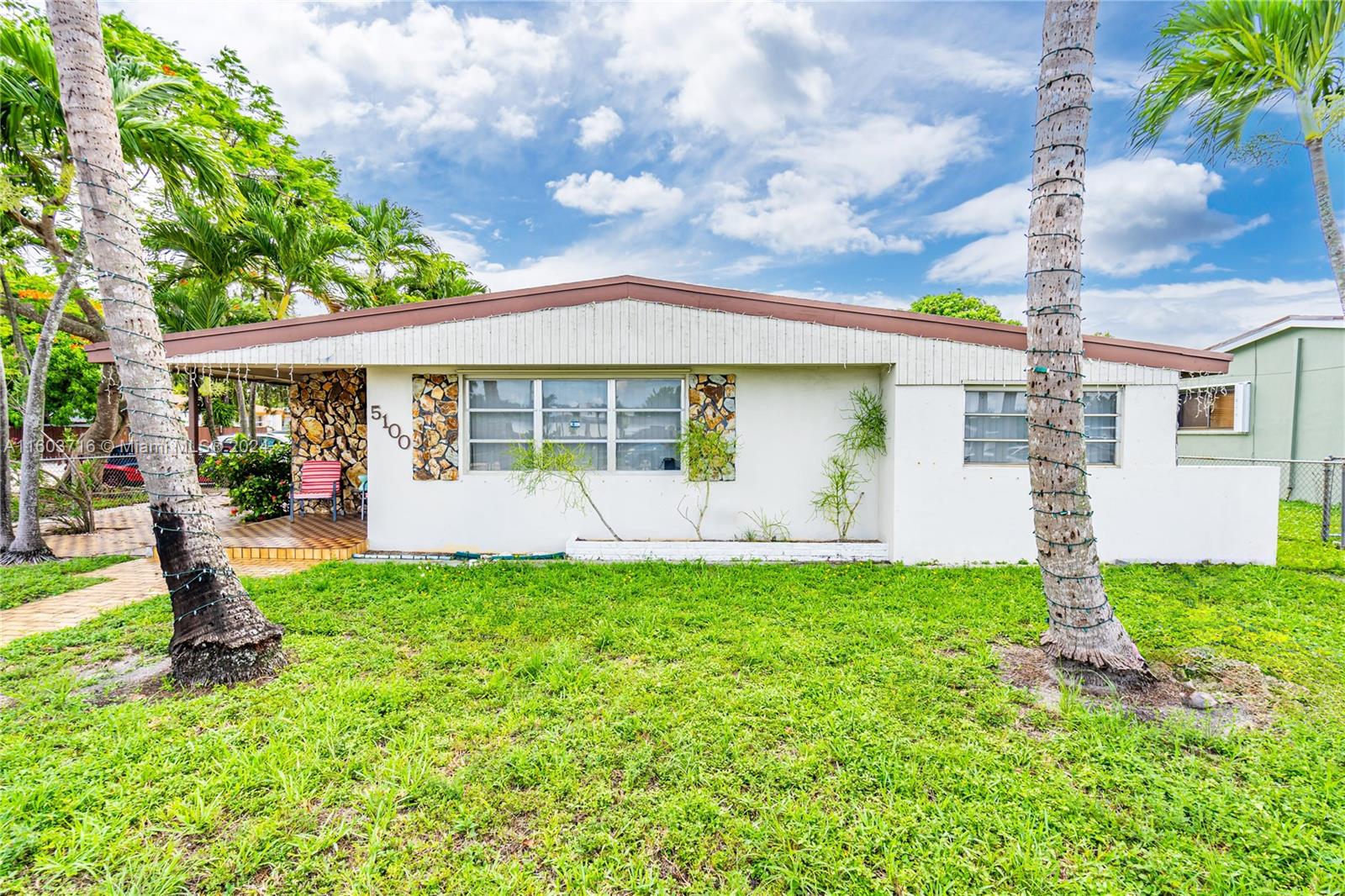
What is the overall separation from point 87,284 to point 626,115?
40.0ft

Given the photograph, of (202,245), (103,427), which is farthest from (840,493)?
(103,427)

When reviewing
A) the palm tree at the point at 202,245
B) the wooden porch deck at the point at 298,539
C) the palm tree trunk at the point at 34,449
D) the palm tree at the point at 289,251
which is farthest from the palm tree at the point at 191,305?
the wooden porch deck at the point at 298,539

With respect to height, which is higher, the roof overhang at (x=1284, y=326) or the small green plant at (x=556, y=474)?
the roof overhang at (x=1284, y=326)

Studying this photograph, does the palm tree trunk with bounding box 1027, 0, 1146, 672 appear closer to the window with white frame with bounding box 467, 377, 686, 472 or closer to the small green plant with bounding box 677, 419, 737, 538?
the small green plant with bounding box 677, 419, 737, 538

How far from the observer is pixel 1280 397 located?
11477 millimetres

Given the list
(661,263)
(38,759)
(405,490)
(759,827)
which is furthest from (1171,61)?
(661,263)

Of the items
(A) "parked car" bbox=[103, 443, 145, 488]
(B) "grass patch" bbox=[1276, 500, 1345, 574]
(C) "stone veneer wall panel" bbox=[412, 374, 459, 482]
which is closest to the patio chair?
(C) "stone veneer wall panel" bbox=[412, 374, 459, 482]

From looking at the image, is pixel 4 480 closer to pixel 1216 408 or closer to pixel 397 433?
pixel 397 433

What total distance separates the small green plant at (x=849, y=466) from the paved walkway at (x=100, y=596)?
258 inches

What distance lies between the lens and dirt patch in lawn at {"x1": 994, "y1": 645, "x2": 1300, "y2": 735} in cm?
306

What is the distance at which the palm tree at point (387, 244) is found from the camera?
1445 centimetres

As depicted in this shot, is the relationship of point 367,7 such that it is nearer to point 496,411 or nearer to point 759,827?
point 496,411

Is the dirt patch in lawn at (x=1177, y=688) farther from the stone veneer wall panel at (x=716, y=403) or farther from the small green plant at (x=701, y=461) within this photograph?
the stone veneer wall panel at (x=716, y=403)

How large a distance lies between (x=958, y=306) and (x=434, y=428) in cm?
2488
